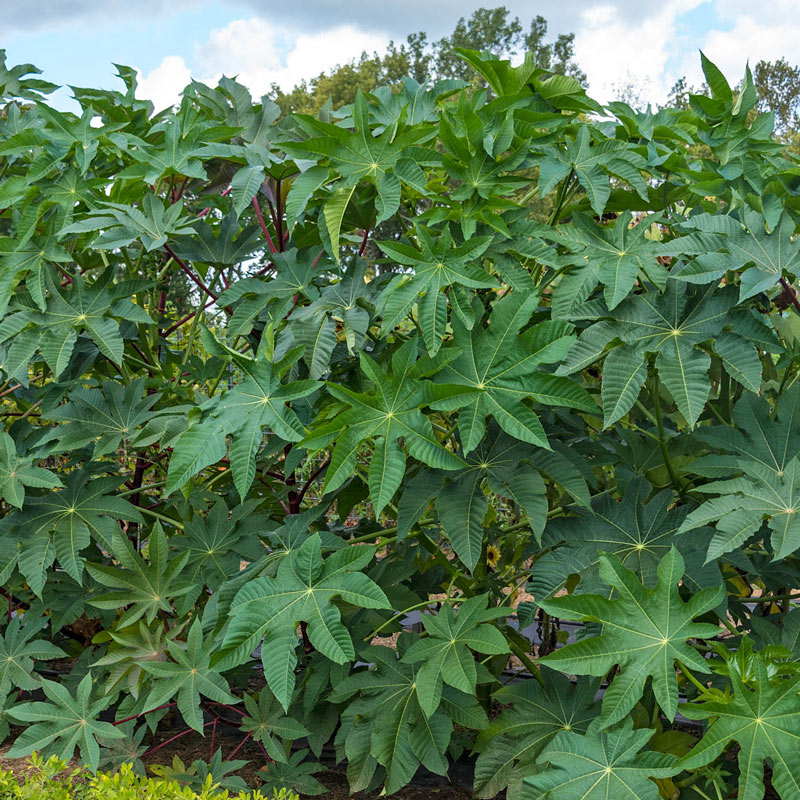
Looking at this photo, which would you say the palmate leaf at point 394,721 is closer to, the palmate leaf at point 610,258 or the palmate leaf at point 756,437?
the palmate leaf at point 756,437

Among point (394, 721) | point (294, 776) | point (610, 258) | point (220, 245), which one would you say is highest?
point (220, 245)

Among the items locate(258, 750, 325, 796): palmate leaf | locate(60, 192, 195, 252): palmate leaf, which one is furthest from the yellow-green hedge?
locate(60, 192, 195, 252): palmate leaf

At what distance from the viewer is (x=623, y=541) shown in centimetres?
227

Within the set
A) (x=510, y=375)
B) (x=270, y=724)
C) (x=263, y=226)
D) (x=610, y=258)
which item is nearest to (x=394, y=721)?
(x=270, y=724)

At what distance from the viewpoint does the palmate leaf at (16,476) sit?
2547mm

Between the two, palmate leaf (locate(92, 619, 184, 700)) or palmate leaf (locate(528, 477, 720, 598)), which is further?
palmate leaf (locate(92, 619, 184, 700))

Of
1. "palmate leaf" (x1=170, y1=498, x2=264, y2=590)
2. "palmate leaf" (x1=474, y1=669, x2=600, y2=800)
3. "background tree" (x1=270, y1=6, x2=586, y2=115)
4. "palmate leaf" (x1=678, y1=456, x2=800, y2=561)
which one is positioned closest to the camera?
"palmate leaf" (x1=678, y1=456, x2=800, y2=561)

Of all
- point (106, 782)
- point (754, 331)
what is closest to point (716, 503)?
point (754, 331)

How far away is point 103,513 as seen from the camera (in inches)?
109

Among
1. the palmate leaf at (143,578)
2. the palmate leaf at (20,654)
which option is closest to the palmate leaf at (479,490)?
the palmate leaf at (143,578)

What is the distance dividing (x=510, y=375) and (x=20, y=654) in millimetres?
1957

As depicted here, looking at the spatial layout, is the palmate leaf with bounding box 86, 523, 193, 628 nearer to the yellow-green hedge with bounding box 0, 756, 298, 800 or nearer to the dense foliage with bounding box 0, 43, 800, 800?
the dense foliage with bounding box 0, 43, 800, 800

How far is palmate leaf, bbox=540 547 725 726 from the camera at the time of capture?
1883mm

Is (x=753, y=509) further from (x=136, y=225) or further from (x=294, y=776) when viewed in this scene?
(x=136, y=225)
